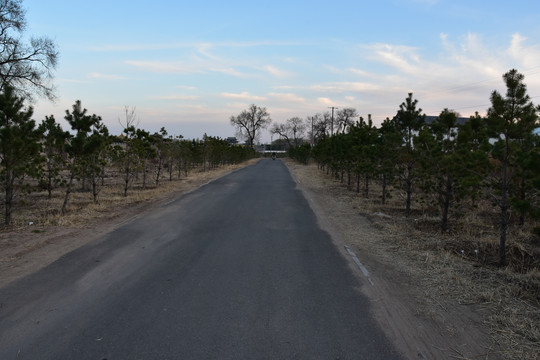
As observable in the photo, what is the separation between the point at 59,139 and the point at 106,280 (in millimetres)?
7764

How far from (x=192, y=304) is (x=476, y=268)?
15.2 ft

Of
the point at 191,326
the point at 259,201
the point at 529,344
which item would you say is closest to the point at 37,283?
the point at 191,326

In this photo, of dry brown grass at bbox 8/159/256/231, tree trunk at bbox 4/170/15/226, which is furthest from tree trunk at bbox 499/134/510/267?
tree trunk at bbox 4/170/15/226

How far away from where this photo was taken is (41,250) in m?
6.59

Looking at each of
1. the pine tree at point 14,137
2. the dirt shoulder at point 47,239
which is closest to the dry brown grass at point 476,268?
the dirt shoulder at point 47,239

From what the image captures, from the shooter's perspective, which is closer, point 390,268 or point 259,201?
point 390,268

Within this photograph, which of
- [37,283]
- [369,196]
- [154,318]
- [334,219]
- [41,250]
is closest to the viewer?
[154,318]

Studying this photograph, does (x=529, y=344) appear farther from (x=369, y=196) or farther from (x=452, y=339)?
(x=369, y=196)

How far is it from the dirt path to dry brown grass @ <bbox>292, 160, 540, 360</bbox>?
0.26ft

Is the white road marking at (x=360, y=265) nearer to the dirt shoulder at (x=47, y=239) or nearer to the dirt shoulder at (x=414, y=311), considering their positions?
the dirt shoulder at (x=414, y=311)

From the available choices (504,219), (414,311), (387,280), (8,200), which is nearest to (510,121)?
(504,219)

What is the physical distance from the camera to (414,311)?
4.21 meters

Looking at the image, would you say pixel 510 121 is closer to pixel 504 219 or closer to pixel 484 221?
pixel 504 219

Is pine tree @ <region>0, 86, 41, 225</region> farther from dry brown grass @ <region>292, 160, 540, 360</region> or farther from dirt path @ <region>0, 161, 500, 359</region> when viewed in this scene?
dry brown grass @ <region>292, 160, 540, 360</region>
